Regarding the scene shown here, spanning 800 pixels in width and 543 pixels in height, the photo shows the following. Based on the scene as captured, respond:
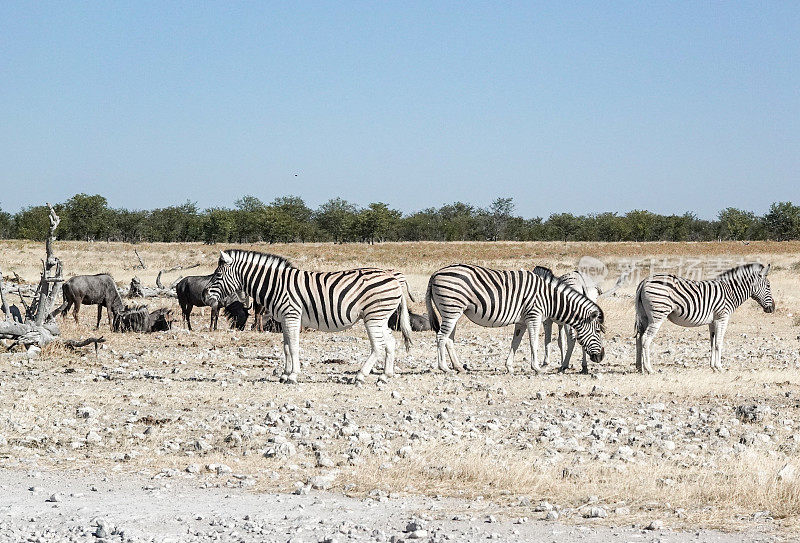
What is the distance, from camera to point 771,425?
11539 millimetres

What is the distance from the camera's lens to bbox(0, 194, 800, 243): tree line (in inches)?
4956

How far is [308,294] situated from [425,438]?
511cm

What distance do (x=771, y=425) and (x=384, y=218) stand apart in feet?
384

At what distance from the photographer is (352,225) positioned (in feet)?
431

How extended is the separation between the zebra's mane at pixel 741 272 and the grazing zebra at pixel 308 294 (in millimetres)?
7282

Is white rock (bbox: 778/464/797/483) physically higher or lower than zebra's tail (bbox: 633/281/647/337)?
lower

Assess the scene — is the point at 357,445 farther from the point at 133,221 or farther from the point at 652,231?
the point at 652,231

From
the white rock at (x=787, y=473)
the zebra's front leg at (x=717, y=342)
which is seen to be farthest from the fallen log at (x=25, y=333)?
the white rock at (x=787, y=473)

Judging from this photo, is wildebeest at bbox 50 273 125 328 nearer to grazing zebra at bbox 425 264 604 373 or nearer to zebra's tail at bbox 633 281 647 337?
grazing zebra at bbox 425 264 604 373

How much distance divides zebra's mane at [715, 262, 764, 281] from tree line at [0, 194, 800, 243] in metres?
109

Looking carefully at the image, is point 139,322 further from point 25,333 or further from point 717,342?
point 717,342

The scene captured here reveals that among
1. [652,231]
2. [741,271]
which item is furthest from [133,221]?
[741,271]

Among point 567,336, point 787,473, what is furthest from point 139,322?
point 787,473

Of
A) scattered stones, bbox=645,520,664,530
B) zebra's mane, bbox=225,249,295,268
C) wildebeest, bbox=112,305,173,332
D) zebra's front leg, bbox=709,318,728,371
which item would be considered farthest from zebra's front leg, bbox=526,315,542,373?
wildebeest, bbox=112,305,173,332
